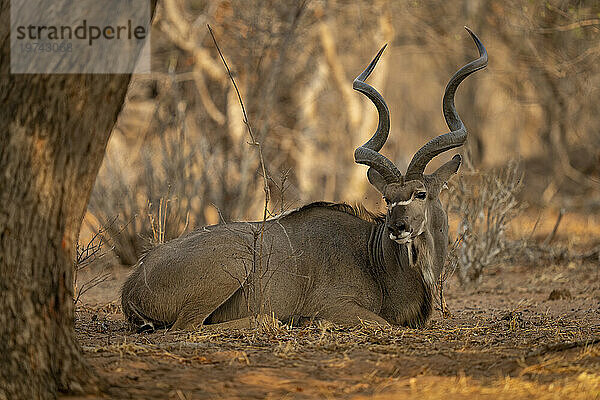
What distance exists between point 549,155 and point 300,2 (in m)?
7.25

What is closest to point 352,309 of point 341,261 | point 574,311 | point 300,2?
point 341,261

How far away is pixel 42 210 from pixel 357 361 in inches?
65.2

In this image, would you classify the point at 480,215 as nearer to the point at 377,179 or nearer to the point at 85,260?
the point at 377,179

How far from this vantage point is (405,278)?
5898 mm

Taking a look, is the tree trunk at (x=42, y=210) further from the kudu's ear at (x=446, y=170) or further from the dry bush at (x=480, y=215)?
the dry bush at (x=480, y=215)

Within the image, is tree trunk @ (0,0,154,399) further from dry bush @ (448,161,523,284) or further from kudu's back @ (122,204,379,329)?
dry bush @ (448,161,523,284)

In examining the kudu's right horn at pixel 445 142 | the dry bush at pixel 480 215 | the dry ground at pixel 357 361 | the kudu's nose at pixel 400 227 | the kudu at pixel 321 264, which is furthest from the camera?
the dry bush at pixel 480 215

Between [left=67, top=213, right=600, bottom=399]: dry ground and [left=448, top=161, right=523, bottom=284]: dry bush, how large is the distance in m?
2.25

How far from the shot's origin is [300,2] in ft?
41.3

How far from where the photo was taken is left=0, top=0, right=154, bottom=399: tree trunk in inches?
135

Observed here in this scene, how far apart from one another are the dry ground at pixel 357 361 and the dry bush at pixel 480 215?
2.25 metres

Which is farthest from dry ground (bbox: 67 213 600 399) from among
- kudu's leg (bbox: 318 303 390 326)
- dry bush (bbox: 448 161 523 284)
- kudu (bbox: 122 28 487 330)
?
dry bush (bbox: 448 161 523 284)

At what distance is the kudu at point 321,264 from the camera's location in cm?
557

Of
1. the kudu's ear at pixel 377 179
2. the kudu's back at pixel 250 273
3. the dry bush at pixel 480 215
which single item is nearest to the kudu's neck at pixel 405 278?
the kudu's back at pixel 250 273
